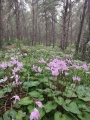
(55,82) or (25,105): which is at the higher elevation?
(55,82)

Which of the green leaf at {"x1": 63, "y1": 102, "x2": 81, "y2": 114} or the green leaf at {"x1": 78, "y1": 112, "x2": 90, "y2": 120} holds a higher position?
the green leaf at {"x1": 63, "y1": 102, "x2": 81, "y2": 114}

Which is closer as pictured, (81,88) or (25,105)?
(25,105)

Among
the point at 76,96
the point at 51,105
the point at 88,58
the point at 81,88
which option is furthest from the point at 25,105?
the point at 88,58

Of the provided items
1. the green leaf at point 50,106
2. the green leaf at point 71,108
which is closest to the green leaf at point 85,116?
the green leaf at point 71,108

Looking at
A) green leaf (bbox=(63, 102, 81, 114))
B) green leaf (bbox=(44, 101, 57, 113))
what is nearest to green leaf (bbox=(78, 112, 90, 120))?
green leaf (bbox=(63, 102, 81, 114))

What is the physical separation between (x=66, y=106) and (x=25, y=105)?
604 mm

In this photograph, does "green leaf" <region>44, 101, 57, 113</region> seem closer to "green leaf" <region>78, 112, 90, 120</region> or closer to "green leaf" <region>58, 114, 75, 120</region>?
"green leaf" <region>58, 114, 75, 120</region>

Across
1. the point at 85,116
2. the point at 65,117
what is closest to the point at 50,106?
the point at 65,117

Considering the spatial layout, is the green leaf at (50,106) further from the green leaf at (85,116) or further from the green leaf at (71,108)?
the green leaf at (85,116)

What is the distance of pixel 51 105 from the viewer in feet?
7.30

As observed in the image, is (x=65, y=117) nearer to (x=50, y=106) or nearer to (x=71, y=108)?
(x=71, y=108)

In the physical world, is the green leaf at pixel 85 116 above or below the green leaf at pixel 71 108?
below

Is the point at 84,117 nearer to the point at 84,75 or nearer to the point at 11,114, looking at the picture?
the point at 11,114

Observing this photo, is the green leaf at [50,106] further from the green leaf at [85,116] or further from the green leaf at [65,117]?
the green leaf at [85,116]
